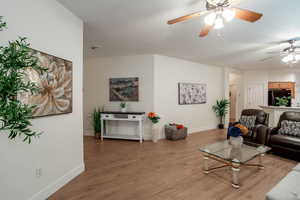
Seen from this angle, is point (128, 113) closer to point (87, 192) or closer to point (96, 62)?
point (96, 62)

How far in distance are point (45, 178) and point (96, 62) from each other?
3969 millimetres

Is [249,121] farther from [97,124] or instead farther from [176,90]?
[97,124]

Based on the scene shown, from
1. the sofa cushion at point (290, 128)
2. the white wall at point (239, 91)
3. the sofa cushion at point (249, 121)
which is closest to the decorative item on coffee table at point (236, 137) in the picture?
the sofa cushion at point (249, 121)

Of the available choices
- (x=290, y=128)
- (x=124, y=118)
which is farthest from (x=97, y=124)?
(x=290, y=128)

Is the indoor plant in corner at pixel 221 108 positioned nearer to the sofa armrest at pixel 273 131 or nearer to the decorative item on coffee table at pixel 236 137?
the sofa armrest at pixel 273 131

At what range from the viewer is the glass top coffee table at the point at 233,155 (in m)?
2.24

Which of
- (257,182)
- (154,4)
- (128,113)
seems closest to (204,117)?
(128,113)

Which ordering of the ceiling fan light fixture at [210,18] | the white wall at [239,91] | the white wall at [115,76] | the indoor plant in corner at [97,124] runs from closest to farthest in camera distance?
the ceiling fan light fixture at [210,18] < the white wall at [115,76] < the indoor plant in corner at [97,124] < the white wall at [239,91]

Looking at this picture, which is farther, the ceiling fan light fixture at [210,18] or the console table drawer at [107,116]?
the console table drawer at [107,116]

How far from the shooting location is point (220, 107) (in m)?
6.41

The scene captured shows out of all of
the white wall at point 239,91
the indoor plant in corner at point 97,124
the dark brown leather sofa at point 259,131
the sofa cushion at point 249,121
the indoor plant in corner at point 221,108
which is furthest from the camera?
the white wall at point 239,91

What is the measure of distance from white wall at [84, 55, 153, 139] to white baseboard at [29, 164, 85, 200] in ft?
7.89

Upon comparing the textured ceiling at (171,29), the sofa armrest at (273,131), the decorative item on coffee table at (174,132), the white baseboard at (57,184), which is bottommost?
the white baseboard at (57,184)

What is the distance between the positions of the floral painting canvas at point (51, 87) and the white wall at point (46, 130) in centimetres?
10
